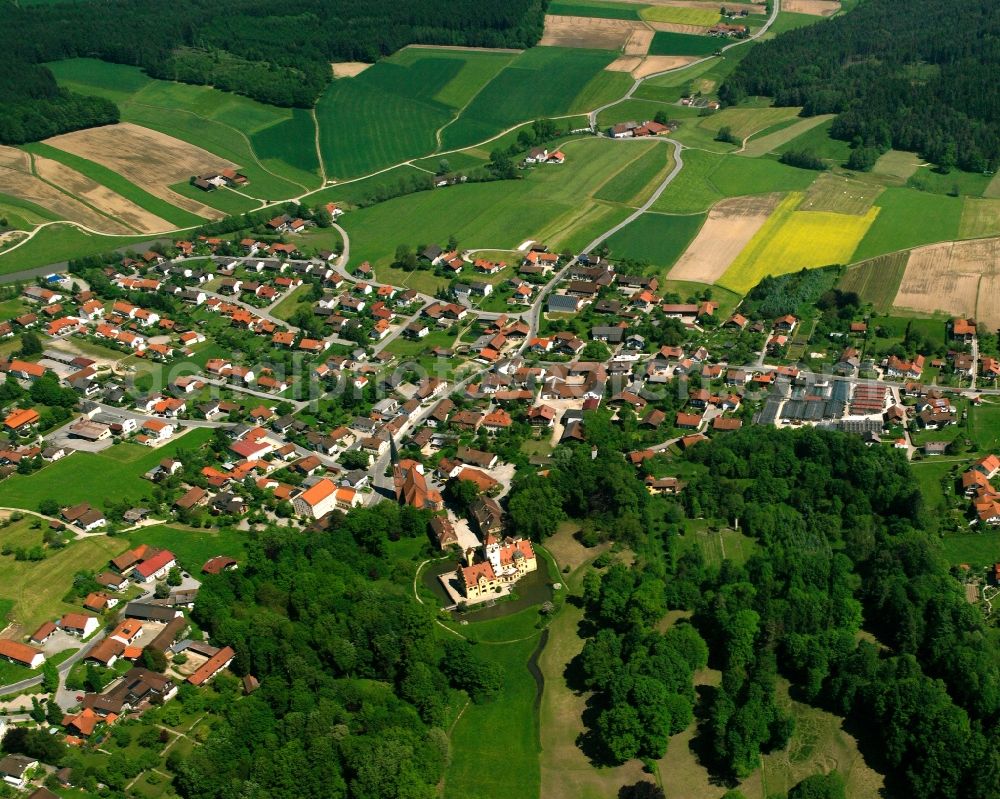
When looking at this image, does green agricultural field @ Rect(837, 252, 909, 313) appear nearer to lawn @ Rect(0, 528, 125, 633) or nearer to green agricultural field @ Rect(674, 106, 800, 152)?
green agricultural field @ Rect(674, 106, 800, 152)

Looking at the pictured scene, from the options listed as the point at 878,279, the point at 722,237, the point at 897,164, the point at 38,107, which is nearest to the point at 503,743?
the point at 878,279

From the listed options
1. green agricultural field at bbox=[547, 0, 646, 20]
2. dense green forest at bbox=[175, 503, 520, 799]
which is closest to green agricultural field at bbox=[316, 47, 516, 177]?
green agricultural field at bbox=[547, 0, 646, 20]

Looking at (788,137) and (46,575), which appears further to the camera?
(788,137)

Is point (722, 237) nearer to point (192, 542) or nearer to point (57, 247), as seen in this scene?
point (192, 542)

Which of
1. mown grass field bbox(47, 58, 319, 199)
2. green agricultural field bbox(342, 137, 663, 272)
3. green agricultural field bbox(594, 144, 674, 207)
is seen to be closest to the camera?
green agricultural field bbox(342, 137, 663, 272)

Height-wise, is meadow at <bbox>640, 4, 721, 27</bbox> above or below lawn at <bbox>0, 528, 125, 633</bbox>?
above

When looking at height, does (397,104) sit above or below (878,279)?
below

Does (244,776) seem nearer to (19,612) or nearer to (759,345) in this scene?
(19,612)
